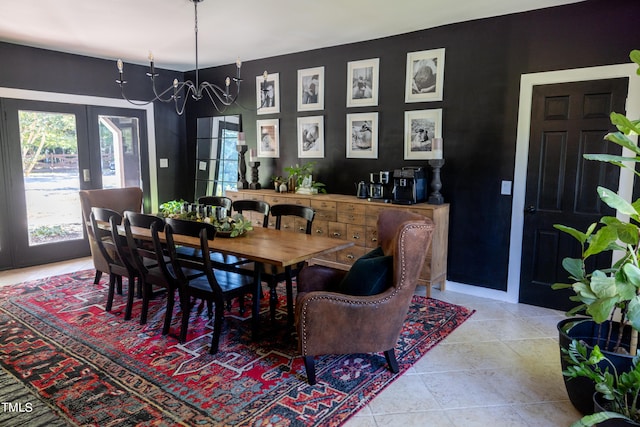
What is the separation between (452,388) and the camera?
260 cm

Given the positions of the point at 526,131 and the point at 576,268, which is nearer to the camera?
the point at 576,268

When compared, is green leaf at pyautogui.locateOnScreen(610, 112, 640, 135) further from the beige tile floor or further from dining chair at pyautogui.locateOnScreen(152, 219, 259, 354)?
dining chair at pyautogui.locateOnScreen(152, 219, 259, 354)

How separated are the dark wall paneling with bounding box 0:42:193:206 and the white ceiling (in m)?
0.19

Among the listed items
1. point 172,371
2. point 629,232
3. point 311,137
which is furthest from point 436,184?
point 172,371

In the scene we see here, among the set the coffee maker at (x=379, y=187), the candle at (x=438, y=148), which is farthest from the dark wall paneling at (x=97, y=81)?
the candle at (x=438, y=148)

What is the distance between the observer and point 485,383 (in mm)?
2648

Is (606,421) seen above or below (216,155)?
below

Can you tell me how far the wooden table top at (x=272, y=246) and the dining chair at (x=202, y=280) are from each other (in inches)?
7.3

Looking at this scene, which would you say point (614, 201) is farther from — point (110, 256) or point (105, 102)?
point (105, 102)

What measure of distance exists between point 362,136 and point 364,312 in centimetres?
289

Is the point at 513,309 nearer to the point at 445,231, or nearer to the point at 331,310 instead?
the point at 445,231

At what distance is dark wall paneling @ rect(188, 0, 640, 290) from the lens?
353cm

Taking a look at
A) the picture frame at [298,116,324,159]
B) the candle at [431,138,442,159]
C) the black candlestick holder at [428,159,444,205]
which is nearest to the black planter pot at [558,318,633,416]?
the black candlestick holder at [428,159,444,205]

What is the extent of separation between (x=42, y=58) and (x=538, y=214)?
19.8ft
